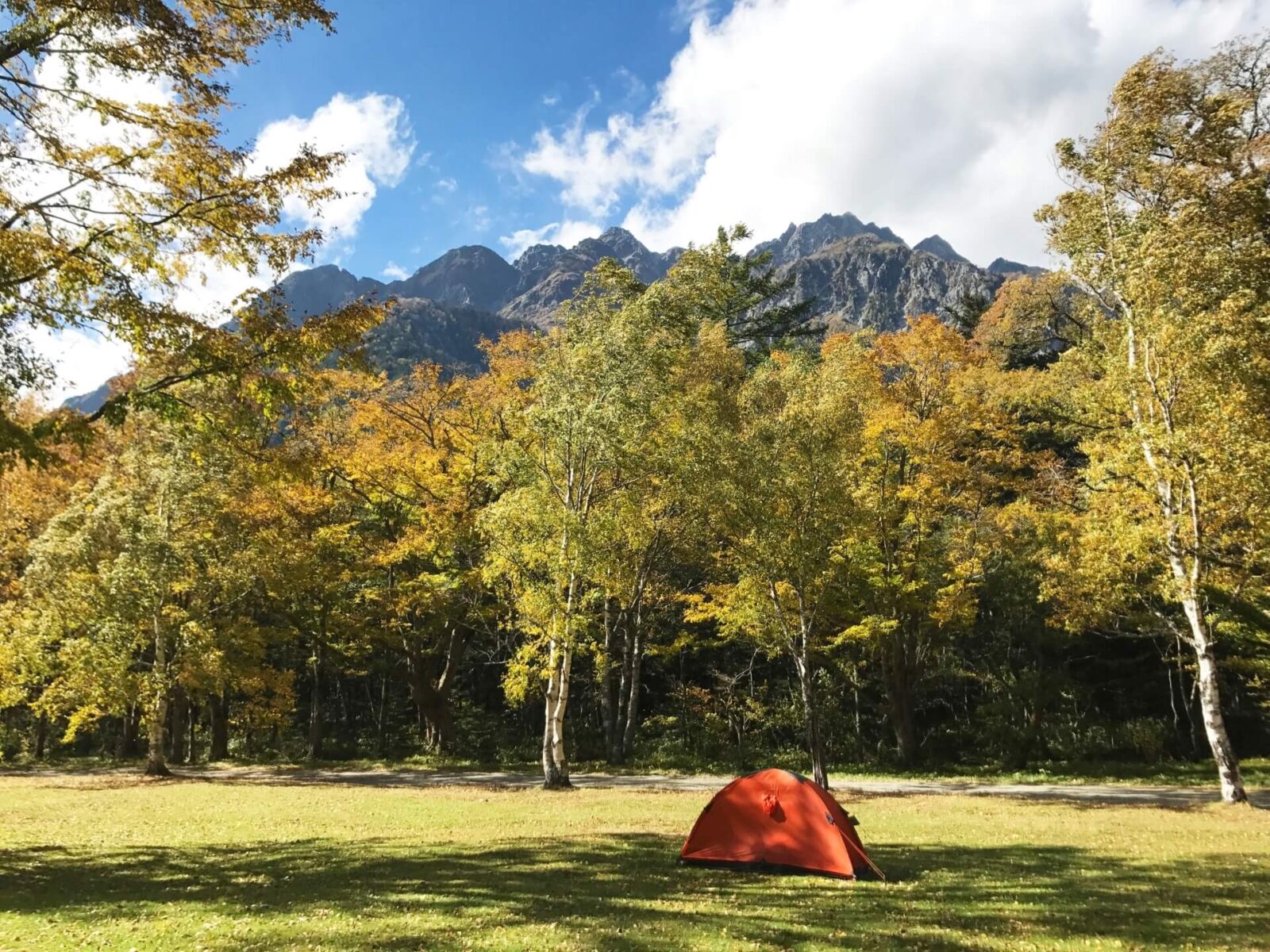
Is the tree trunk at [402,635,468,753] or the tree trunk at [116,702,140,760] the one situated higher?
the tree trunk at [402,635,468,753]

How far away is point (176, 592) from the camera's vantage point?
25578 mm

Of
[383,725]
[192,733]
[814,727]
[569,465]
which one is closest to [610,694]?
[569,465]

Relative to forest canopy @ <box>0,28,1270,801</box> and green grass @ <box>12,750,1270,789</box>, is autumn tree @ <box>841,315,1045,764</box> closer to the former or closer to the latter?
forest canopy @ <box>0,28,1270,801</box>

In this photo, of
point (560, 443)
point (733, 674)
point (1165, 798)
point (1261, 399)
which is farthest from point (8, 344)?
point (733, 674)

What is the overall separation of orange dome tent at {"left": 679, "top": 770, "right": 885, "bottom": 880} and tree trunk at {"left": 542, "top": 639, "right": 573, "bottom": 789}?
34.7 feet

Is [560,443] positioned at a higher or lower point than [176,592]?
higher

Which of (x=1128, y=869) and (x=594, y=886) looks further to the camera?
(x=1128, y=869)

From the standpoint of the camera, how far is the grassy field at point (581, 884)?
7.07 meters

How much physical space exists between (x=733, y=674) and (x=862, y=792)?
528 inches

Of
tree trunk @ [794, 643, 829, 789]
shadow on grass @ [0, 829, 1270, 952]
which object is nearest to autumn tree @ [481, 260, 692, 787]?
tree trunk @ [794, 643, 829, 789]

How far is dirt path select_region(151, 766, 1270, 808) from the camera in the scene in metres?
20.2

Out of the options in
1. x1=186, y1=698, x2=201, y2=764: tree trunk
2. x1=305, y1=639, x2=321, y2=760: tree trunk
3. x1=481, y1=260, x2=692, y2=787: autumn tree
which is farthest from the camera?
x1=186, y1=698, x2=201, y2=764: tree trunk

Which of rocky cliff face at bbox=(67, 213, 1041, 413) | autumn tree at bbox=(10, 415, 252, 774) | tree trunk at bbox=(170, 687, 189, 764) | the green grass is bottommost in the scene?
the green grass

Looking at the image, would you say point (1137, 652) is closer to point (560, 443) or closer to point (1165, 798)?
point (1165, 798)
